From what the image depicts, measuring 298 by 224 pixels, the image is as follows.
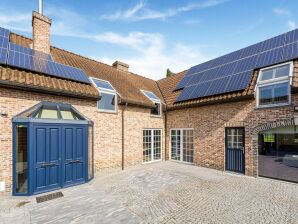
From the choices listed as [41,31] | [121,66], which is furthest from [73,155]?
[121,66]

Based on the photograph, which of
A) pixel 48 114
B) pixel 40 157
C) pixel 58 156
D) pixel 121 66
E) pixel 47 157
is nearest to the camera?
pixel 40 157

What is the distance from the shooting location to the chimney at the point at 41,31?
10000mm

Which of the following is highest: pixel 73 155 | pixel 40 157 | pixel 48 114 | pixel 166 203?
pixel 48 114

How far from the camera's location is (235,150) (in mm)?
9852

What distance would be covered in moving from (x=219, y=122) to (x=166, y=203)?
636 centimetres

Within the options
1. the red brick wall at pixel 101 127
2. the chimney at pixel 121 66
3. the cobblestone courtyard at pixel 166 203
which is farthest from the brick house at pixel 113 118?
the chimney at pixel 121 66

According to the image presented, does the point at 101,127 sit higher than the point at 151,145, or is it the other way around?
the point at 101,127

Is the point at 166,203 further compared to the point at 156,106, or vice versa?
the point at 156,106

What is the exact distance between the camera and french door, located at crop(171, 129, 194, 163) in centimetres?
1236

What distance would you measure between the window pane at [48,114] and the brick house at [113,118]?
0.12 feet

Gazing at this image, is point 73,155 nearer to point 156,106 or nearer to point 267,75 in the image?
point 156,106

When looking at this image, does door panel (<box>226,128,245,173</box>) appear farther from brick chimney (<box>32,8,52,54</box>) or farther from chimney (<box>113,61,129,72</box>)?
brick chimney (<box>32,8,52,54</box>)

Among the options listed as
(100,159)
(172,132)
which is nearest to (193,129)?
(172,132)

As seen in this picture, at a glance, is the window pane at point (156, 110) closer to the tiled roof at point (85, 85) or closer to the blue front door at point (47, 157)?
the tiled roof at point (85, 85)
